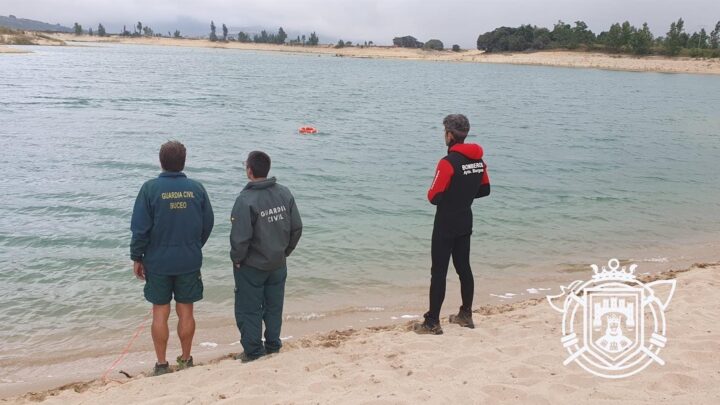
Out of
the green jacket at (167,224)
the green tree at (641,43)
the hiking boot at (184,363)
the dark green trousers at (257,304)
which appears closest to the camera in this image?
the green jacket at (167,224)

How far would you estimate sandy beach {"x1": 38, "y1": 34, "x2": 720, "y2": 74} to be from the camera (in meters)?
98.4

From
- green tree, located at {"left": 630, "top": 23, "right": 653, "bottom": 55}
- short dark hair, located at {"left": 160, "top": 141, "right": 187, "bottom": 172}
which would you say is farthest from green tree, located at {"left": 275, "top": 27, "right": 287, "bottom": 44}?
short dark hair, located at {"left": 160, "top": 141, "right": 187, "bottom": 172}

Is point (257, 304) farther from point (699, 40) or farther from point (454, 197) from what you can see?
point (699, 40)

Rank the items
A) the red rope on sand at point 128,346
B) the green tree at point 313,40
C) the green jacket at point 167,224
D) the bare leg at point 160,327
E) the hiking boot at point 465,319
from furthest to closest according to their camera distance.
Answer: the green tree at point 313,40 → the hiking boot at point 465,319 → the red rope on sand at point 128,346 → the bare leg at point 160,327 → the green jacket at point 167,224

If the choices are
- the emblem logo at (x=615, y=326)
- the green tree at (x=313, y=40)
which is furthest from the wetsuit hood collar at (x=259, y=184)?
the green tree at (x=313, y=40)

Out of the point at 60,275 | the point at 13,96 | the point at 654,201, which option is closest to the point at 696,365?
the point at 60,275

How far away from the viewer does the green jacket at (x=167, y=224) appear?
5.18 meters

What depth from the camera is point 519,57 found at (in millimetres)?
127000

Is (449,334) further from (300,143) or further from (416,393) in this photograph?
(300,143)

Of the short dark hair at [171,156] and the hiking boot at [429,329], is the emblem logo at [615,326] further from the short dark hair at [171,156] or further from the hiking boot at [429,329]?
the short dark hair at [171,156]

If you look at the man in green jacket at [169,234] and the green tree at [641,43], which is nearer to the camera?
the man in green jacket at [169,234]

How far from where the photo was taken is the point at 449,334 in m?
6.31

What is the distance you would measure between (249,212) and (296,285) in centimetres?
388

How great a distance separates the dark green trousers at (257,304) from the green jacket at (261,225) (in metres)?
0.13
